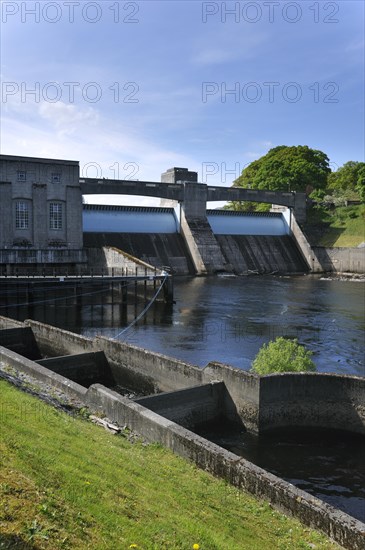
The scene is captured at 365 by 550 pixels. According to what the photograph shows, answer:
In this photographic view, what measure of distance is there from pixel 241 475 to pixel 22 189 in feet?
138

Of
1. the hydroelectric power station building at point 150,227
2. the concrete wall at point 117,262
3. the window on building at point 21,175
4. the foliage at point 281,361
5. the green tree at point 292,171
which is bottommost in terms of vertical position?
the foliage at point 281,361

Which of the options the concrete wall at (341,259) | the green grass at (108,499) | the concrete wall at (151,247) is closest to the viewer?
the green grass at (108,499)

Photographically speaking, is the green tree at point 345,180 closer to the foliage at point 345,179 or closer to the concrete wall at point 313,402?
the foliage at point 345,179

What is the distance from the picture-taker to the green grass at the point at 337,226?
6206 cm

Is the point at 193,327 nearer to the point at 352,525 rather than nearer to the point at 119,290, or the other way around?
the point at 119,290

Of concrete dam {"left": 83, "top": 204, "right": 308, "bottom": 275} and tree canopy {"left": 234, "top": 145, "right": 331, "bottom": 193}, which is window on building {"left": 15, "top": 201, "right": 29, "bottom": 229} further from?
tree canopy {"left": 234, "top": 145, "right": 331, "bottom": 193}

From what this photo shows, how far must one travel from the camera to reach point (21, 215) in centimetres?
4625

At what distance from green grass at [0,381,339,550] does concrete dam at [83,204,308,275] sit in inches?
1720

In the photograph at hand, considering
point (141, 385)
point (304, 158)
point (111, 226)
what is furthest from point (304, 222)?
point (141, 385)

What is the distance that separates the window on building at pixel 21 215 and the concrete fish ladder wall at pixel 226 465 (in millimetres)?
35177

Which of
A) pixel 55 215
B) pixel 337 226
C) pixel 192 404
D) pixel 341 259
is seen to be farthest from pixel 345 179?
pixel 192 404

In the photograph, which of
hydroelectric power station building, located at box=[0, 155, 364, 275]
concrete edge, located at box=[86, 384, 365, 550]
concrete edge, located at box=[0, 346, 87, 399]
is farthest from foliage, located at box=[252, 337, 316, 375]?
hydroelectric power station building, located at box=[0, 155, 364, 275]

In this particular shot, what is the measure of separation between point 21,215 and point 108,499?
43.4 m

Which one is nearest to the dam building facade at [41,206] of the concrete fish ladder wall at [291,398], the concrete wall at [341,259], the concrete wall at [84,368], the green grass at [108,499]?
the concrete wall at [84,368]
